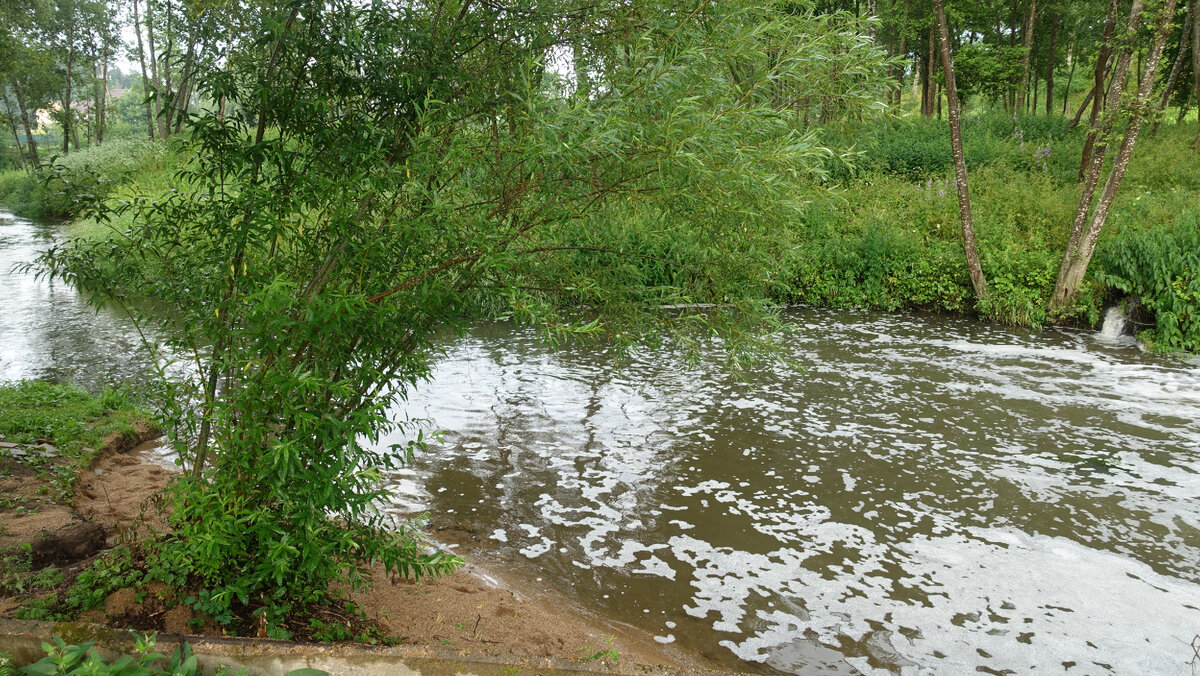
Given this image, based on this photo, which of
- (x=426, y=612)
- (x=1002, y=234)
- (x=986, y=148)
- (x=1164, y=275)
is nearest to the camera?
(x=426, y=612)

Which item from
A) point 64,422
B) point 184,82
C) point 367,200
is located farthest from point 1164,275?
point 64,422

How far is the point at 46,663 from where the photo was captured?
2.46m

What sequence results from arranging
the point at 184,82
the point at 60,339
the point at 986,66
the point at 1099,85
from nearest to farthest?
the point at 184,82, the point at 60,339, the point at 1099,85, the point at 986,66

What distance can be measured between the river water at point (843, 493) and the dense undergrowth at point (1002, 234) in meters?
1.77

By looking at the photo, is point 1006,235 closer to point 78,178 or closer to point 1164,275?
point 1164,275

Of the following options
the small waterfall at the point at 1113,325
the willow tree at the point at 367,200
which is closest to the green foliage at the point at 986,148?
the small waterfall at the point at 1113,325

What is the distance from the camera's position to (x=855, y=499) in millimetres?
6988

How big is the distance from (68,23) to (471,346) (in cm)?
3649

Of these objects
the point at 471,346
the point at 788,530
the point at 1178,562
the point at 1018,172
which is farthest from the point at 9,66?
the point at 1018,172

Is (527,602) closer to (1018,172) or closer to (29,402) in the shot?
(29,402)

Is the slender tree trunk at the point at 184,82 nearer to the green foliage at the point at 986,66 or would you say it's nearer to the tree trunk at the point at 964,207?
the tree trunk at the point at 964,207

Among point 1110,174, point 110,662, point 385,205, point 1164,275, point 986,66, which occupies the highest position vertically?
point 986,66

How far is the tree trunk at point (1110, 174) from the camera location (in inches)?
467

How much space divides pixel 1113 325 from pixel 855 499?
30.7 feet
